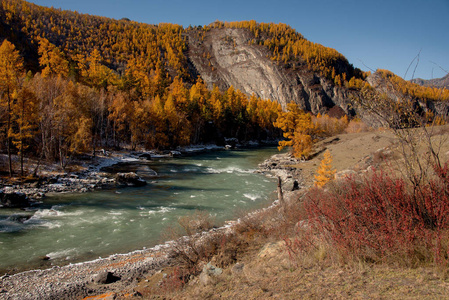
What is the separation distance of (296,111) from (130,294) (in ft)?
125

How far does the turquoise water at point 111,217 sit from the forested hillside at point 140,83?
961cm

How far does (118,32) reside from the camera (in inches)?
5709

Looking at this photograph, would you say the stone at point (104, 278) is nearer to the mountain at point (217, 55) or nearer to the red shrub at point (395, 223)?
the red shrub at point (395, 223)

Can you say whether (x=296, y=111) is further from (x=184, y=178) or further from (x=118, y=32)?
(x=118, y=32)

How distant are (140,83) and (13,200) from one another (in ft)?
174

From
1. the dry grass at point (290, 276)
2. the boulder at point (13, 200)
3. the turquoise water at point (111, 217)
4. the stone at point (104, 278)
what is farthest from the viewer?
the boulder at point (13, 200)

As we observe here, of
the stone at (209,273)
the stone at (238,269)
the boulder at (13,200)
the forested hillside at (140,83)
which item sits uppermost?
the forested hillside at (140,83)

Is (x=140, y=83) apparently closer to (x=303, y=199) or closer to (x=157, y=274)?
(x=303, y=199)

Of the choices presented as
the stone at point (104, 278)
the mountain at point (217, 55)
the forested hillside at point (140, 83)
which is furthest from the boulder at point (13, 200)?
the mountain at point (217, 55)

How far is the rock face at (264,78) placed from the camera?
14538 centimetres

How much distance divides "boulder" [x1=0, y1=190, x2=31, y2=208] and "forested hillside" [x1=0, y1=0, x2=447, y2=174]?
21.9 feet

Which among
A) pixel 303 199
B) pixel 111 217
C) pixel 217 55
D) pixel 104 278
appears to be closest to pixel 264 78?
pixel 217 55

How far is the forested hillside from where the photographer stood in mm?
26797

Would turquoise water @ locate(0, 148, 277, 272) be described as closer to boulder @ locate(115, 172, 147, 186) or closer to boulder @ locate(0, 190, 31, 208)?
boulder @ locate(0, 190, 31, 208)
